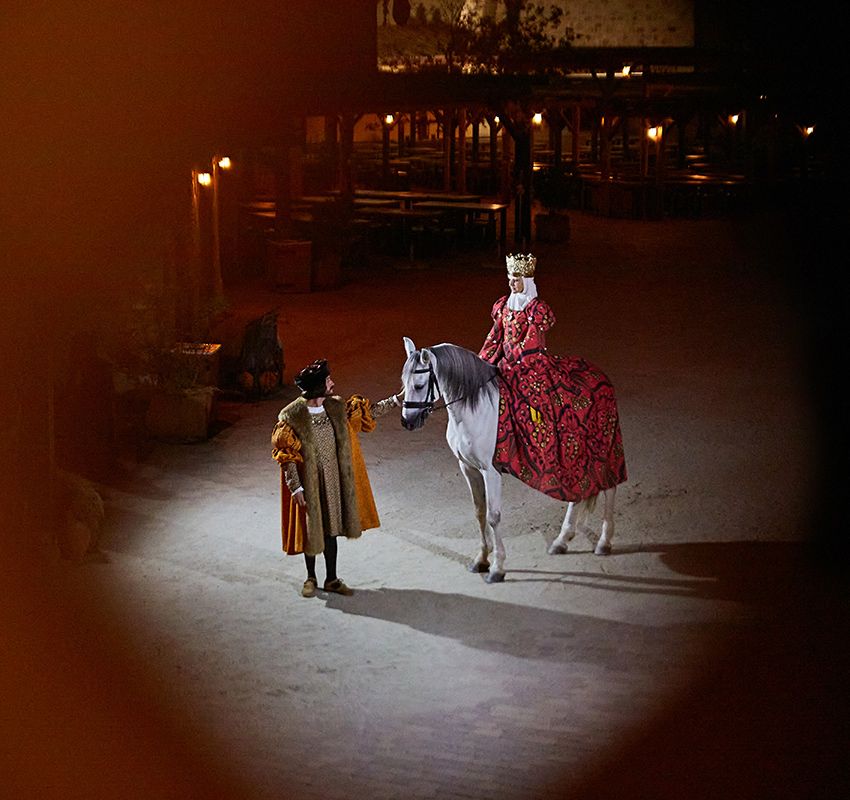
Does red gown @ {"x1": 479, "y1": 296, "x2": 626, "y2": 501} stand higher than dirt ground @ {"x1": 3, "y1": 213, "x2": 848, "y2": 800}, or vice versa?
red gown @ {"x1": 479, "y1": 296, "x2": 626, "y2": 501}

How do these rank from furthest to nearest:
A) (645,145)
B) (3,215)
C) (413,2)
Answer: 1. (413,2)
2. (645,145)
3. (3,215)

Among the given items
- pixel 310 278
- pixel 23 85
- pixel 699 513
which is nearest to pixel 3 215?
pixel 23 85

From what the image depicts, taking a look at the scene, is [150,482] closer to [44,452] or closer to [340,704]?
[44,452]

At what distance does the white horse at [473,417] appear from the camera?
8.50 meters

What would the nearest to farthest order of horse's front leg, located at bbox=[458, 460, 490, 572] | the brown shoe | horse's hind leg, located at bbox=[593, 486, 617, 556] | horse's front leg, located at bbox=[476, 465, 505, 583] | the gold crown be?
the brown shoe, horse's front leg, located at bbox=[476, 465, 505, 583], horse's front leg, located at bbox=[458, 460, 490, 572], the gold crown, horse's hind leg, located at bbox=[593, 486, 617, 556]

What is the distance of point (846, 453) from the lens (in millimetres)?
11664

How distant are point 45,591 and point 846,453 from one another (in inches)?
277

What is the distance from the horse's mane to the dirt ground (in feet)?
4.15

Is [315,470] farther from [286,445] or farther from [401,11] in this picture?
[401,11]

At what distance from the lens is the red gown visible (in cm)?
892

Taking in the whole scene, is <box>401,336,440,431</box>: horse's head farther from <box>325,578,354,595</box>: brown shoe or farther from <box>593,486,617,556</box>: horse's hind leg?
<box>593,486,617,556</box>: horse's hind leg

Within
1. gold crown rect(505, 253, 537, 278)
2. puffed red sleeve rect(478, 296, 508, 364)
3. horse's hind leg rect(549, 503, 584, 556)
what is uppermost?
gold crown rect(505, 253, 537, 278)

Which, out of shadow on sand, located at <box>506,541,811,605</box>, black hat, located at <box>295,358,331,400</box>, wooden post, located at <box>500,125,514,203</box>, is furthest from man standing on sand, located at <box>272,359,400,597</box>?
wooden post, located at <box>500,125,514,203</box>

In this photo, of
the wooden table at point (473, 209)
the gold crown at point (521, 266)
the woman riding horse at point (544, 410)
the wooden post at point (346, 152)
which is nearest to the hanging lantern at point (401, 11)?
the wooden post at point (346, 152)
